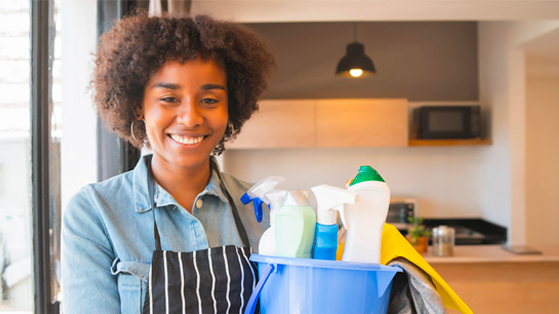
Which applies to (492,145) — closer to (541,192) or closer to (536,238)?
(541,192)

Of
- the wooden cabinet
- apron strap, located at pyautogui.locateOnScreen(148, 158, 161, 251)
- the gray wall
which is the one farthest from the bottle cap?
the gray wall

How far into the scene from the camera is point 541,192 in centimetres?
407

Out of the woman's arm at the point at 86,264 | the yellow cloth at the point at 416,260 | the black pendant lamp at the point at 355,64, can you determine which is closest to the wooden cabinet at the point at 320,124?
the black pendant lamp at the point at 355,64

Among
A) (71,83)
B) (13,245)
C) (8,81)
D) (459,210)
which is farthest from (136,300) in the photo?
(459,210)

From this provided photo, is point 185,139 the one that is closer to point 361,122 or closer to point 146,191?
point 146,191

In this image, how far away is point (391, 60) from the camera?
3.95m

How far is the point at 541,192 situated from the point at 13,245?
450 cm

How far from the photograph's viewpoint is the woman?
806mm

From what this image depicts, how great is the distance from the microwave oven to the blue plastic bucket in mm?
3198

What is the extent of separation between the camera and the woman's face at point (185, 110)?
34.4 inches

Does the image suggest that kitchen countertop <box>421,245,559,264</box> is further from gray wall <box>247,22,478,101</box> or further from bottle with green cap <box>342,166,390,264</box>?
bottle with green cap <box>342,166,390,264</box>

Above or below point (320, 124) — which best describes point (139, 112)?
below

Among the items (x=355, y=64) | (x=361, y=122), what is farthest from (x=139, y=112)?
(x=361, y=122)

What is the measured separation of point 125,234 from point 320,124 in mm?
2884
